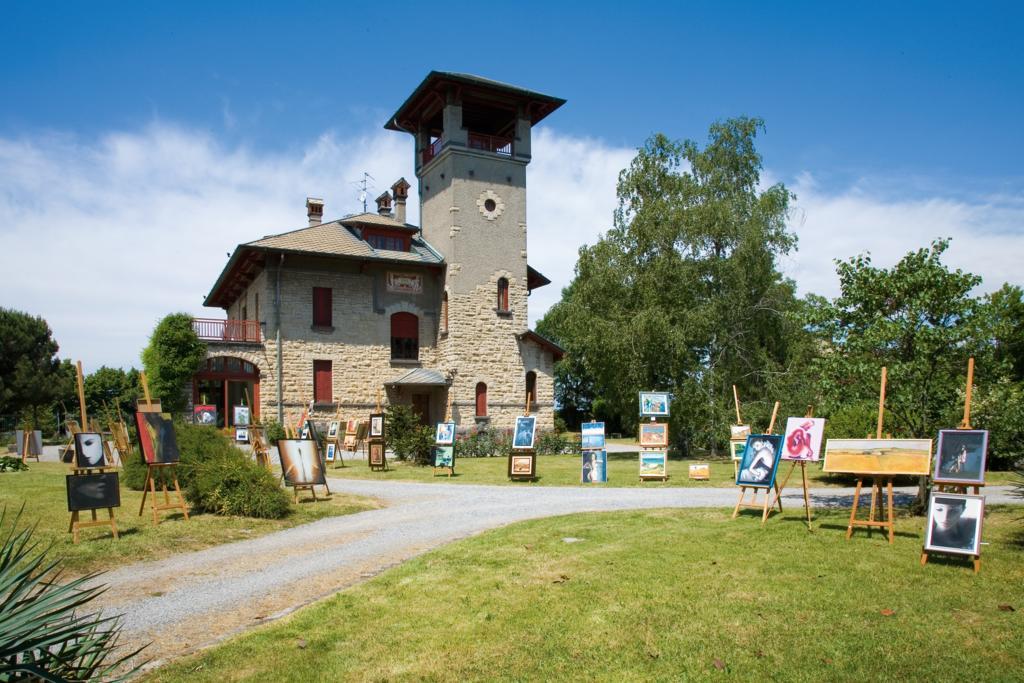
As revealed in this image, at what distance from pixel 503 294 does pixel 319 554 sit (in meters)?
22.2

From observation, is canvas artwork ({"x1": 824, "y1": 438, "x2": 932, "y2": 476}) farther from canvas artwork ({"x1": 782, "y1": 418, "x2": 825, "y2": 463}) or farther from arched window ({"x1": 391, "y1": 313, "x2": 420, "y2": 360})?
arched window ({"x1": 391, "y1": 313, "x2": 420, "y2": 360})

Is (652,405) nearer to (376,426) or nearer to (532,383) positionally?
(376,426)

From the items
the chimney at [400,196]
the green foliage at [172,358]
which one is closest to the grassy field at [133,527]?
the green foliage at [172,358]

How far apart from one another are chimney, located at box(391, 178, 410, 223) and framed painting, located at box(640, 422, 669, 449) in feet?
63.5

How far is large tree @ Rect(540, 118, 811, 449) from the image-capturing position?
2584cm

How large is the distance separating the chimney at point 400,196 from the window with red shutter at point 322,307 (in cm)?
641

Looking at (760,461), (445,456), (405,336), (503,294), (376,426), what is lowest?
(445,456)

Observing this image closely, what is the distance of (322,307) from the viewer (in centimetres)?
2969

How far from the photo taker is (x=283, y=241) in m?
28.5

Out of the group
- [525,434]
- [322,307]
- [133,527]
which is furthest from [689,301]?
[133,527]

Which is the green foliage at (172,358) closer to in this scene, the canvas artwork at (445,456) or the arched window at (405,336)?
the arched window at (405,336)

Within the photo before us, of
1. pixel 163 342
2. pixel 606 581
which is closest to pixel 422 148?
pixel 163 342

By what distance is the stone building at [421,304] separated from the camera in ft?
94.4

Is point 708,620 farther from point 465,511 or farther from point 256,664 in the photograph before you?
point 465,511
